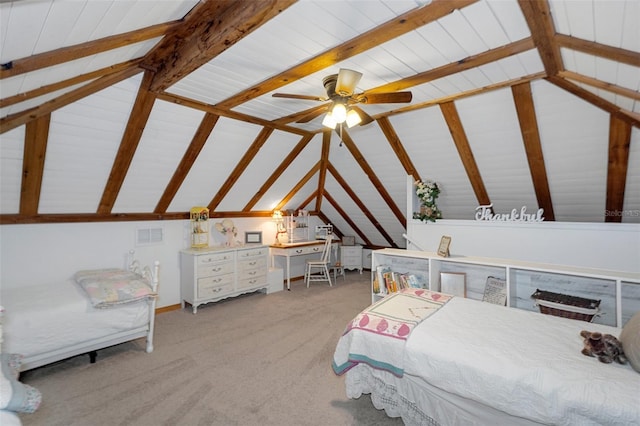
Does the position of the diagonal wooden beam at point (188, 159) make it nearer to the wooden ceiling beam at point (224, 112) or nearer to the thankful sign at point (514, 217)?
the wooden ceiling beam at point (224, 112)

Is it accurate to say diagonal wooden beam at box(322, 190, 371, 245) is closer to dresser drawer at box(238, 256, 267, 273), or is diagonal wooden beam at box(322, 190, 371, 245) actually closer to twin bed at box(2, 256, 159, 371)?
dresser drawer at box(238, 256, 267, 273)

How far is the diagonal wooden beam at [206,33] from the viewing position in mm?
1779

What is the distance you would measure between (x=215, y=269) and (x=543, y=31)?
14.9 ft

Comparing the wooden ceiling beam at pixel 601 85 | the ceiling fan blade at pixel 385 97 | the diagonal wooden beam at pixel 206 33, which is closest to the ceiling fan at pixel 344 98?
the ceiling fan blade at pixel 385 97

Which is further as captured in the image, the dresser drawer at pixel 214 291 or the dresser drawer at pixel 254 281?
the dresser drawer at pixel 254 281

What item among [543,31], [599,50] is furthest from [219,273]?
[599,50]

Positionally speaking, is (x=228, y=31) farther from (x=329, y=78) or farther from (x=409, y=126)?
(x=409, y=126)

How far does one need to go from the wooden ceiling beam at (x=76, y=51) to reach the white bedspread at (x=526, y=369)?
8.59 ft

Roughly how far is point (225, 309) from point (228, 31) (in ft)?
12.6

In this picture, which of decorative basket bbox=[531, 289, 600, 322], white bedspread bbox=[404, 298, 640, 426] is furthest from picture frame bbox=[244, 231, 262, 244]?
decorative basket bbox=[531, 289, 600, 322]

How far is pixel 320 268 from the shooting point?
6730 millimetres

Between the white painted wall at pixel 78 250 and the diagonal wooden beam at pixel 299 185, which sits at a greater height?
the diagonal wooden beam at pixel 299 185

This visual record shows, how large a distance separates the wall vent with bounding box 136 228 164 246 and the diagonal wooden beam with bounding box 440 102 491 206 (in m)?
4.16

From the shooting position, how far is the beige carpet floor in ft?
7.31
